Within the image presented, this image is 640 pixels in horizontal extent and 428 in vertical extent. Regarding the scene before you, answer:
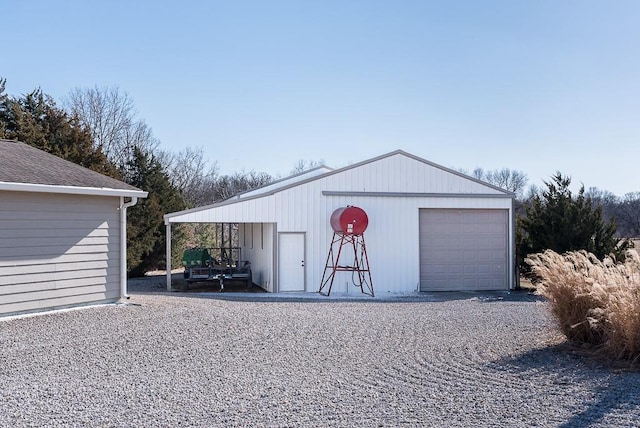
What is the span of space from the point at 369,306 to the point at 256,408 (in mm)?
8297

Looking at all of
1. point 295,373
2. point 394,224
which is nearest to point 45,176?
point 295,373

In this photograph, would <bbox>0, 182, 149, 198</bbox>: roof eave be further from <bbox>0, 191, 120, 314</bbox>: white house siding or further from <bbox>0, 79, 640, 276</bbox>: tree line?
<bbox>0, 79, 640, 276</bbox>: tree line

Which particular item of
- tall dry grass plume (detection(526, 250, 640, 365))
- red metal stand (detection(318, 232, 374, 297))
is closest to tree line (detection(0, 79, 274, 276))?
red metal stand (detection(318, 232, 374, 297))

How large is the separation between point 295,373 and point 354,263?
10811 millimetres

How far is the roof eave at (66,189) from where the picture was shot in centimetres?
970

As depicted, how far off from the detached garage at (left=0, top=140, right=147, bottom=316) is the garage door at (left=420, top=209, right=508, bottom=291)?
943cm

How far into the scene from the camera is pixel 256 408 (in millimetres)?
5352

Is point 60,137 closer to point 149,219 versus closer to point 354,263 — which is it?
point 149,219

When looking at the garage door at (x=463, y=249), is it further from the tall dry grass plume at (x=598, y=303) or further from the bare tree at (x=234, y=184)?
the bare tree at (x=234, y=184)

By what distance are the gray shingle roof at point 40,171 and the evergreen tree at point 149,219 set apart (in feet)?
27.5

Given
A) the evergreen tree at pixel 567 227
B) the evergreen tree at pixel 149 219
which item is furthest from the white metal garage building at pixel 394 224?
the evergreen tree at pixel 149 219

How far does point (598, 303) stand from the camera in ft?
24.7

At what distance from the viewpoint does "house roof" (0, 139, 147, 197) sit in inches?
392

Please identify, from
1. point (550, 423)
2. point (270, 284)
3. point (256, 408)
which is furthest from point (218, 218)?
point (550, 423)
